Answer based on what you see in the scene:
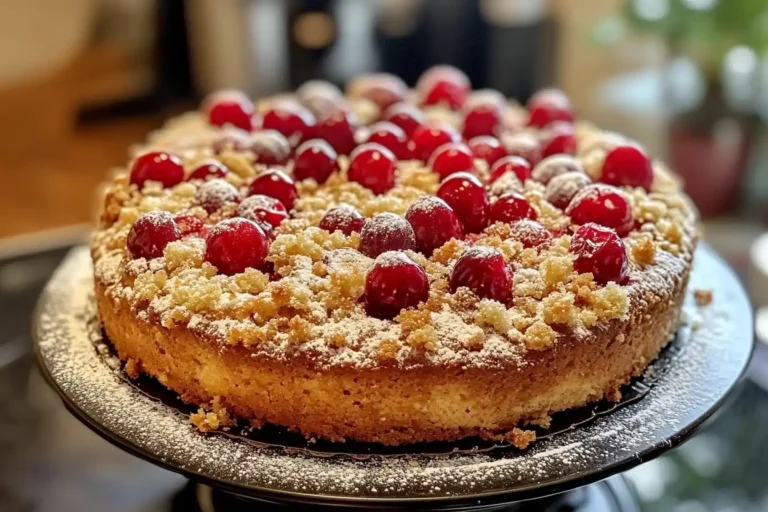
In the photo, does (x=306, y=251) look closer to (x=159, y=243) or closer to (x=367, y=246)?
(x=367, y=246)

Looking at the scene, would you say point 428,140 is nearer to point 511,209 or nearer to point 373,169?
point 373,169

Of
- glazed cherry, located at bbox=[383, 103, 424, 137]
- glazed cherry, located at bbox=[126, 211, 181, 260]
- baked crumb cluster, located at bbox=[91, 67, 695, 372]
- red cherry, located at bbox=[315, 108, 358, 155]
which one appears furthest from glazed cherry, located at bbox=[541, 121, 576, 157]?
glazed cherry, located at bbox=[126, 211, 181, 260]

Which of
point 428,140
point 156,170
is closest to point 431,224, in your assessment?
point 428,140

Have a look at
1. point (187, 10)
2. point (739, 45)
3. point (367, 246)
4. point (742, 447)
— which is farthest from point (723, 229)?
point (187, 10)

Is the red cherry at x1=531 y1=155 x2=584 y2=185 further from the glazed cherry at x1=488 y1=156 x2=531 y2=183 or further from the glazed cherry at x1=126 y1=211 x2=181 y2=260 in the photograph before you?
the glazed cherry at x1=126 y1=211 x2=181 y2=260

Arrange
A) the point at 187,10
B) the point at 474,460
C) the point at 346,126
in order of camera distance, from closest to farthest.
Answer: the point at 474,460 → the point at 346,126 → the point at 187,10

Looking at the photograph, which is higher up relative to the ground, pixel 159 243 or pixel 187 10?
pixel 159 243

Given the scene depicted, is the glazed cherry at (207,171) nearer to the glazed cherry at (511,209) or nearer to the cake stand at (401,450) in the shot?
the cake stand at (401,450)
